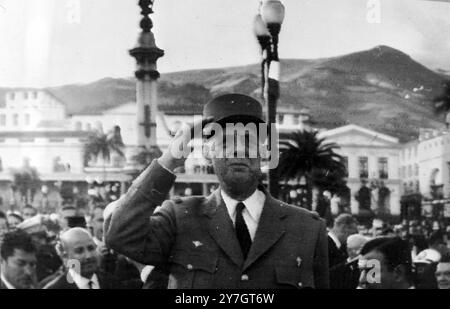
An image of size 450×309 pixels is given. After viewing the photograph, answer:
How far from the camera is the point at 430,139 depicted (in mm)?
3244

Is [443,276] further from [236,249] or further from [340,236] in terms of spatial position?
[236,249]

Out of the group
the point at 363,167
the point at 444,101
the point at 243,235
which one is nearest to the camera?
the point at 243,235

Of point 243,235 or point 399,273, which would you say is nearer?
point 243,235

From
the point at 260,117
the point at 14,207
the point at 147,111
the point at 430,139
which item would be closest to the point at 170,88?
the point at 147,111

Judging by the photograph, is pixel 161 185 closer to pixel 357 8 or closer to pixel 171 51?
pixel 171 51

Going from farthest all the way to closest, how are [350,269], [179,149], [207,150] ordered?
[350,269] < [207,150] < [179,149]

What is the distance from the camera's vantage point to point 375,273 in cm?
297

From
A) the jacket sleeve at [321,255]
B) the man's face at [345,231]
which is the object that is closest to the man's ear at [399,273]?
the man's face at [345,231]

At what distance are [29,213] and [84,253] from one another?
0.30 metres

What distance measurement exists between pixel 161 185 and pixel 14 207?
107 centimetres

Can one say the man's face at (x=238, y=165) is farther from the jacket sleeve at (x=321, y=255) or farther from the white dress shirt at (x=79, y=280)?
the white dress shirt at (x=79, y=280)

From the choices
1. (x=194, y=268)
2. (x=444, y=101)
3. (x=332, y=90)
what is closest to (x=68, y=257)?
(x=194, y=268)

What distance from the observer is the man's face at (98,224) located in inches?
108

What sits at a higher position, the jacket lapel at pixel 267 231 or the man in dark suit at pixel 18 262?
the jacket lapel at pixel 267 231
